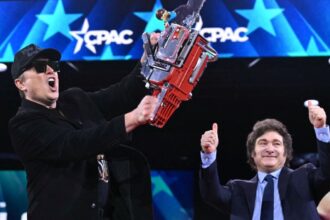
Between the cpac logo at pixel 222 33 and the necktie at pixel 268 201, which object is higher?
the cpac logo at pixel 222 33

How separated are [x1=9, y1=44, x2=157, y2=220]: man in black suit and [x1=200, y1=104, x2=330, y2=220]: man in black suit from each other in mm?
704

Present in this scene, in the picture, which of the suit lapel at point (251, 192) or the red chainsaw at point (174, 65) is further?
the suit lapel at point (251, 192)

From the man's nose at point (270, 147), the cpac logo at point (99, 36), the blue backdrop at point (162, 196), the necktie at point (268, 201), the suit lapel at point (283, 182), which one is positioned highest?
the cpac logo at point (99, 36)

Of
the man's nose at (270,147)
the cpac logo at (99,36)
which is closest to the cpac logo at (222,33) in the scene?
the cpac logo at (99,36)

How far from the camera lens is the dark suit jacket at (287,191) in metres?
3.39

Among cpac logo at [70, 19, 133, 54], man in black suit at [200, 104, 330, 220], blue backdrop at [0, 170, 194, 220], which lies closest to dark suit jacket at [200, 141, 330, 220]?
man in black suit at [200, 104, 330, 220]

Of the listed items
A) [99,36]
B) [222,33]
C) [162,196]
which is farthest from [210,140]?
[162,196]

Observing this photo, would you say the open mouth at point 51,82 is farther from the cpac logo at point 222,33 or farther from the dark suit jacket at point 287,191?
the cpac logo at point 222,33

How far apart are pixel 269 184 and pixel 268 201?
0.10 meters

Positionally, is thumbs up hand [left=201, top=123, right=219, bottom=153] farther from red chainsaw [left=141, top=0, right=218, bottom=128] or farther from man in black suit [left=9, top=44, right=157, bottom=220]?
red chainsaw [left=141, top=0, right=218, bottom=128]

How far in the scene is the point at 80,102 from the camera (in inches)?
118

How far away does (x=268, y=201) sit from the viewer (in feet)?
11.4

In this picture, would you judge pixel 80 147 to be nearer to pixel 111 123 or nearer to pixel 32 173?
pixel 111 123

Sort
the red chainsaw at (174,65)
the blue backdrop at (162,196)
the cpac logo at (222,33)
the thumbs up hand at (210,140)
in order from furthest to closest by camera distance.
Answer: the blue backdrop at (162,196) → the cpac logo at (222,33) → the thumbs up hand at (210,140) → the red chainsaw at (174,65)
